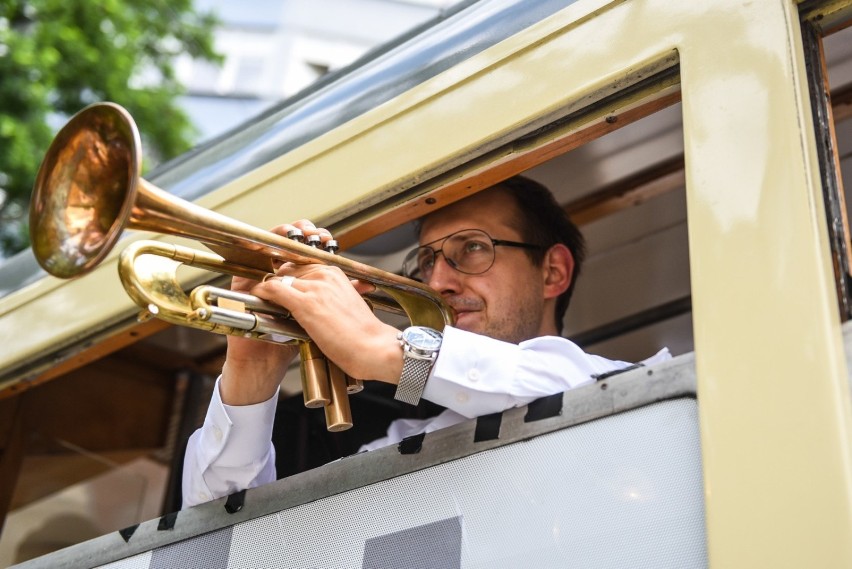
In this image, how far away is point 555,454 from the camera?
143 cm

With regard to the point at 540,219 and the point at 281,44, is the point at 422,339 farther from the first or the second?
the point at 281,44

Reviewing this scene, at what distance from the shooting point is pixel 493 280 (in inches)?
100

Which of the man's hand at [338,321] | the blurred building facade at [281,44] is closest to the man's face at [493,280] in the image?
the man's hand at [338,321]

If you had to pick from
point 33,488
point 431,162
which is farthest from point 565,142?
point 33,488

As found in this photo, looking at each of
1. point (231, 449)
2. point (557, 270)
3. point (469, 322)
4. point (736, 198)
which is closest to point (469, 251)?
point (469, 322)

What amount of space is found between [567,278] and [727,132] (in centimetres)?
136

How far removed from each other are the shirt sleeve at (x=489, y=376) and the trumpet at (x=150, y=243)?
25 centimetres

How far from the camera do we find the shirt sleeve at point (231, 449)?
2.15 m

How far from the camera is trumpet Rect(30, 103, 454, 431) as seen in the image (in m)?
1.74

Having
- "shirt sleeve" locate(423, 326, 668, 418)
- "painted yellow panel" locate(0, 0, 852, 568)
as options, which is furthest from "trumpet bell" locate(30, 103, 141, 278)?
"shirt sleeve" locate(423, 326, 668, 418)

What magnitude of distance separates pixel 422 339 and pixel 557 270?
1.11 meters

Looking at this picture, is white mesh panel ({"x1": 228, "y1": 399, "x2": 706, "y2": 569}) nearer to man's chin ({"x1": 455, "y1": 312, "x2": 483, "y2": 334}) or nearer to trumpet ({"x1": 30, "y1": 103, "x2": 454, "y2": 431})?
trumpet ({"x1": 30, "y1": 103, "x2": 454, "y2": 431})

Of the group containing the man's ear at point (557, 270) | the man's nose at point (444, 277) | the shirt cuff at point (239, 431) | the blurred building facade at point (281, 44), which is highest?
the blurred building facade at point (281, 44)

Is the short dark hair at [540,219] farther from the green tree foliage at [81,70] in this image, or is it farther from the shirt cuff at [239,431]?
the green tree foliage at [81,70]
